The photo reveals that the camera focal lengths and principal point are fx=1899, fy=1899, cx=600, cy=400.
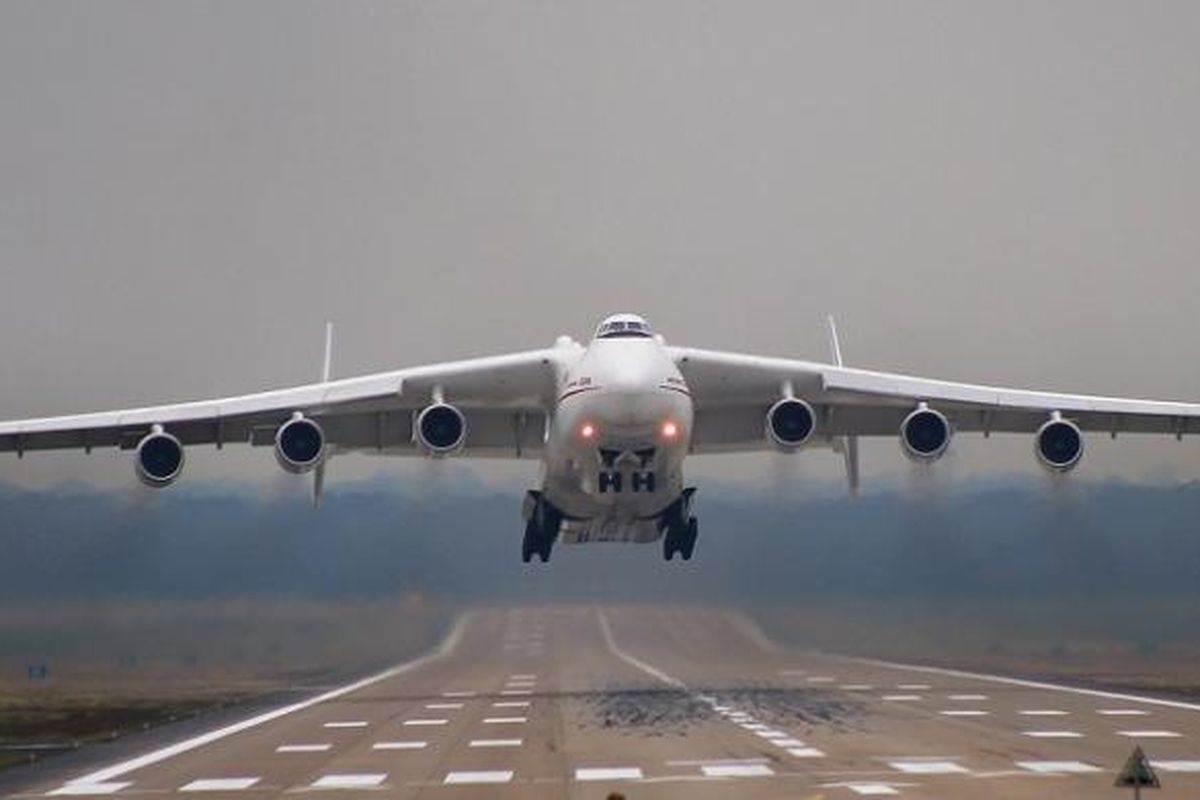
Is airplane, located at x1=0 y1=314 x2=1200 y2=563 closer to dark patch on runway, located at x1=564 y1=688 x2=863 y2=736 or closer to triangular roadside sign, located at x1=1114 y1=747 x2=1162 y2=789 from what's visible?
dark patch on runway, located at x1=564 y1=688 x2=863 y2=736

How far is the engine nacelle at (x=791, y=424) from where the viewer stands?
32.9 m

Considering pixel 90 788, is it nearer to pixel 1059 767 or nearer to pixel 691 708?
pixel 1059 767

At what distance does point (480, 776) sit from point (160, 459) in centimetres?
1334

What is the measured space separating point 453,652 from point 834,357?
15998mm

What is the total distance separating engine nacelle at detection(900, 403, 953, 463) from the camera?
3300cm

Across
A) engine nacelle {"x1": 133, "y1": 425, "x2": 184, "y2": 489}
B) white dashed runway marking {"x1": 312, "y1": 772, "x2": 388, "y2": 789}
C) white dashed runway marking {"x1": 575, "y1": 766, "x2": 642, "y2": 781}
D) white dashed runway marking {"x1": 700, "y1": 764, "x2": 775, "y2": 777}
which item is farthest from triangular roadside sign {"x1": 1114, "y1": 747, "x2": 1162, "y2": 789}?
engine nacelle {"x1": 133, "y1": 425, "x2": 184, "y2": 489}

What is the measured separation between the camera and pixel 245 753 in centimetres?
2558

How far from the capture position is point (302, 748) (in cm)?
2603

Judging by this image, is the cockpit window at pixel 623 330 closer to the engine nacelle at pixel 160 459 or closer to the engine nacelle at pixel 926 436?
the engine nacelle at pixel 926 436

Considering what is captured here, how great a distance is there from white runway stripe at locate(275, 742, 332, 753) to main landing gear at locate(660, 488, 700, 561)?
1054cm

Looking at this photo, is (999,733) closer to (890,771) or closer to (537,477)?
(890,771)

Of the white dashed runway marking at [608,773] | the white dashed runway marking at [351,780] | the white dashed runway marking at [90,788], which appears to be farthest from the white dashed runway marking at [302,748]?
the white dashed runway marking at [608,773]

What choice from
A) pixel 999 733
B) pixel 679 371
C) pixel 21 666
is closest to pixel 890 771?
pixel 999 733

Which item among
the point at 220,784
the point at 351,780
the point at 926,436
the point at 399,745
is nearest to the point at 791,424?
the point at 926,436
